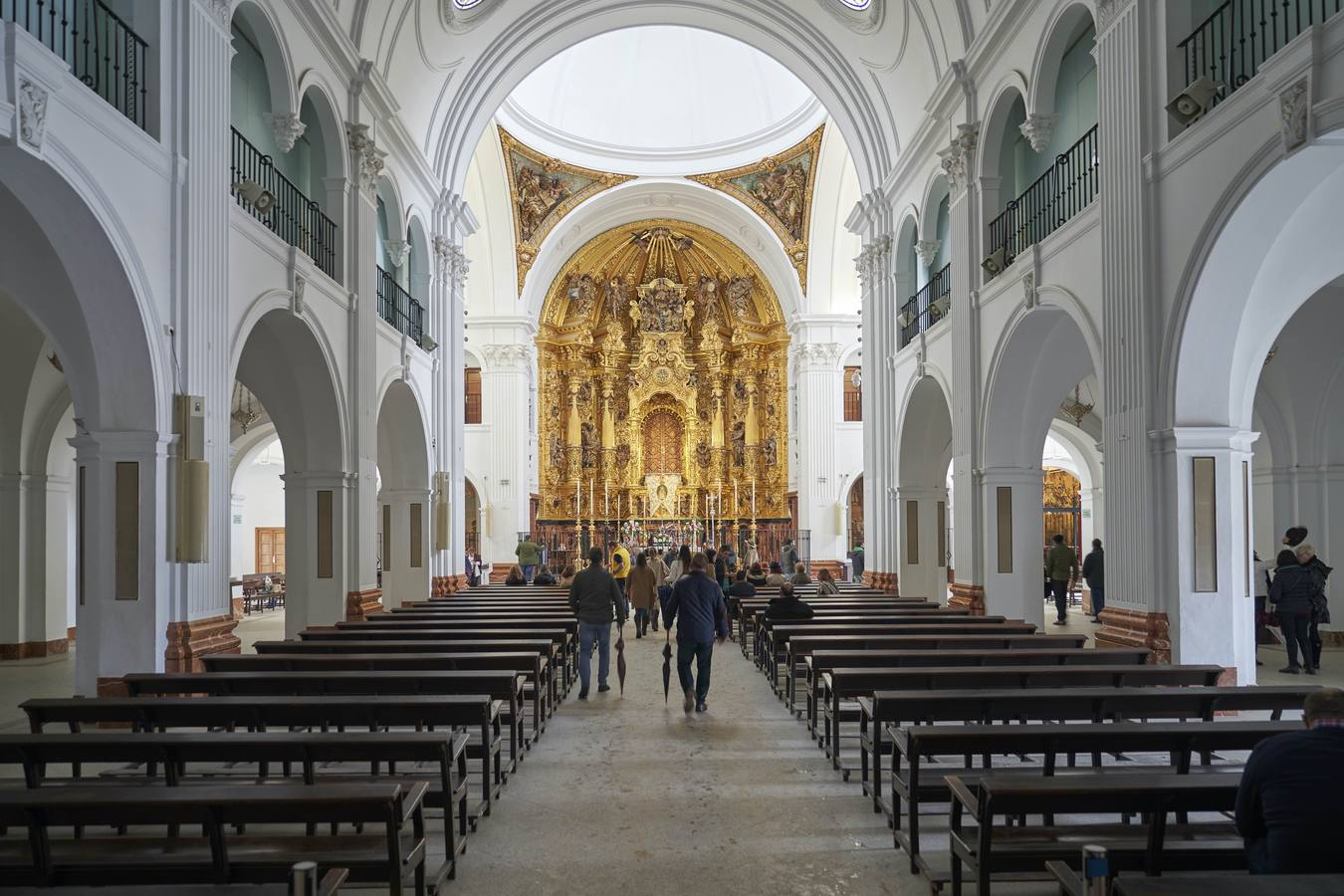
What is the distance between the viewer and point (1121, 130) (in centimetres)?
927

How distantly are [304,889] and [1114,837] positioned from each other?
3.26 m

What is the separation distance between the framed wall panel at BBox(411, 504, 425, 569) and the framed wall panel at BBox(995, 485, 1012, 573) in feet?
30.6

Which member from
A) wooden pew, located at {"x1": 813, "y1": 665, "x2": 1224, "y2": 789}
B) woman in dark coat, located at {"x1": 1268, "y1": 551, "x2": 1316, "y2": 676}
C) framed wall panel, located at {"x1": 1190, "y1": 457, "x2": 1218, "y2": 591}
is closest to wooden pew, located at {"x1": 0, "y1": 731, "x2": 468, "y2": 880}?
wooden pew, located at {"x1": 813, "y1": 665, "x2": 1224, "y2": 789}

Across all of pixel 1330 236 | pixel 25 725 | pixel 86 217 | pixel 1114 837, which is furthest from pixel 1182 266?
pixel 25 725

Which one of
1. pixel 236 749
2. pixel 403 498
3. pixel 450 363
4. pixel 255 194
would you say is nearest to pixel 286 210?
pixel 255 194

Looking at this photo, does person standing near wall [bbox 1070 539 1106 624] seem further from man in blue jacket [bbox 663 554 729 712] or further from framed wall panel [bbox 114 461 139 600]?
framed wall panel [bbox 114 461 139 600]

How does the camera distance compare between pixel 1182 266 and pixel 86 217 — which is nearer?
pixel 86 217

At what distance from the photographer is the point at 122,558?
8.22m

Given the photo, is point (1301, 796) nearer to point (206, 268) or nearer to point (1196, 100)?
point (1196, 100)

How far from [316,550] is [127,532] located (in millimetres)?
5086

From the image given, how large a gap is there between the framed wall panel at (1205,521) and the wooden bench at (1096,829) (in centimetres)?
457

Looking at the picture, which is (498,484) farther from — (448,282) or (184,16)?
(184,16)

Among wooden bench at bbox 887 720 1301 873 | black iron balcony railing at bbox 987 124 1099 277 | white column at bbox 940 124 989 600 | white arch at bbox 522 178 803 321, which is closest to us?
wooden bench at bbox 887 720 1301 873

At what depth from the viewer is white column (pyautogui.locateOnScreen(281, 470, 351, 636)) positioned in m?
13.2
